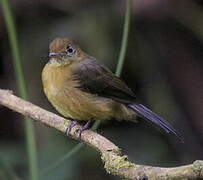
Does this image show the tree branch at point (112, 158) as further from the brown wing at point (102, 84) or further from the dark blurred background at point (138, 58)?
the dark blurred background at point (138, 58)

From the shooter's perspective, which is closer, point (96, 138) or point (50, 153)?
point (96, 138)

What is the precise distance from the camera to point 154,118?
12.8 feet

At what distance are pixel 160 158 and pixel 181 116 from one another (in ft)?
1.97

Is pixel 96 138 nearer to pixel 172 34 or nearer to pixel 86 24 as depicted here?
pixel 86 24

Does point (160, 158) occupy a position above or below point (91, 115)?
below

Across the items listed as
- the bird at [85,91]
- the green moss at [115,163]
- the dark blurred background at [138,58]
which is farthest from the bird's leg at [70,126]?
the dark blurred background at [138,58]

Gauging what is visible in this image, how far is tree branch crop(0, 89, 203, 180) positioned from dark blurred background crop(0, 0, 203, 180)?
1.39 metres

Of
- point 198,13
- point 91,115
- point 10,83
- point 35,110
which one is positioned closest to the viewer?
point 35,110

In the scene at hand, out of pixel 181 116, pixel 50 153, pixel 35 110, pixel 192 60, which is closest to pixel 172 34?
pixel 192 60

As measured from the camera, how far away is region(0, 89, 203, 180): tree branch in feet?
7.47

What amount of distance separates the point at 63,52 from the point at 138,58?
1386 mm

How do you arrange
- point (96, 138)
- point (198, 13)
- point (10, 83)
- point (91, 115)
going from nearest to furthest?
point (96, 138) → point (91, 115) → point (198, 13) → point (10, 83)

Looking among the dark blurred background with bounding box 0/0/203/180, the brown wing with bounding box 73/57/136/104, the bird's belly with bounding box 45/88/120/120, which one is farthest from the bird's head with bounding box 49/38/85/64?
the dark blurred background with bounding box 0/0/203/180

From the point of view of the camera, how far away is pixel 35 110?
11.7 feet
